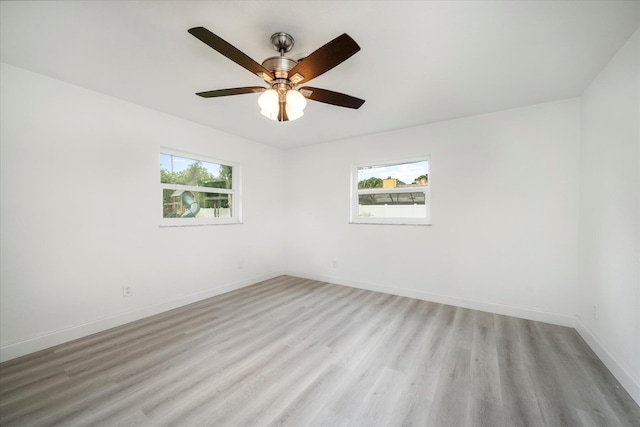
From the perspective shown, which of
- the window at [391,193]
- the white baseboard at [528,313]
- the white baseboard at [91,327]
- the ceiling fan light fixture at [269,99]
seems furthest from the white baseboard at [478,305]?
the ceiling fan light fixture at [269,99]

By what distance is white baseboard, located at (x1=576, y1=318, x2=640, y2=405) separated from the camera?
1.61 meters

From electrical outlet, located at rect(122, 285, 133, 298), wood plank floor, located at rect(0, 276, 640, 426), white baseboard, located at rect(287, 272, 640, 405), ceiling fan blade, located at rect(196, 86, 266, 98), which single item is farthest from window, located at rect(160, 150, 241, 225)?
white baseboard, located at rect(287, 272, 640, 405)

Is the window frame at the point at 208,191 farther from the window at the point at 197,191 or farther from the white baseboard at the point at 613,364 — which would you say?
the white baseboard at the point at 613,364

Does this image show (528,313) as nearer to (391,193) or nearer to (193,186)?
(391,193)

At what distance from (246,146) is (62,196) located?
7.66ft

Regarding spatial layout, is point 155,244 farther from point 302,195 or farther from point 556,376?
point 556,376

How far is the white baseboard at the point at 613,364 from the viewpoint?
5.29ft

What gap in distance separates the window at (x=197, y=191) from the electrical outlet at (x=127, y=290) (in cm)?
79

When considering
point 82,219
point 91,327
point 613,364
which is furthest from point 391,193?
point 91,327

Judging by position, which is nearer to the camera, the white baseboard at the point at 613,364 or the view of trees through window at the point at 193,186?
the white baseboard at the point at 613,364

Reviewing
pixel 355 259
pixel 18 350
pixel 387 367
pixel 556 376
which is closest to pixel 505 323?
pixel 556 376

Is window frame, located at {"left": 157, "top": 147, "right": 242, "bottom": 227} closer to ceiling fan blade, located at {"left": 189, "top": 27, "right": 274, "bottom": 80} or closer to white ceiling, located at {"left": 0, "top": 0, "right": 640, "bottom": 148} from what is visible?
white ceiling, located at {"left": 0, "top": 0, "right": 640, "bottom": 148}

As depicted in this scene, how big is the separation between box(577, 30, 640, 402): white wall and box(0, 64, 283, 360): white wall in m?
4.10

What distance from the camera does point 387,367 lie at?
1955 millimetres
